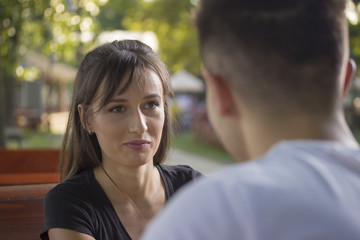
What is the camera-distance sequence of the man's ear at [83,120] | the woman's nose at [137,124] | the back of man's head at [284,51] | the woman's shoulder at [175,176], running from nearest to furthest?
the back of man's head at [284,51]
the woman's nose at [137,124]
the man's ear at [83,120]
the woman's shoulder at [175,176]

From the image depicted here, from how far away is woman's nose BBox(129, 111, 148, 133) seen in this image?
1984 millimetres

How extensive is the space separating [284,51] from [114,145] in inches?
48.9

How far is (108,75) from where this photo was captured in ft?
6.63

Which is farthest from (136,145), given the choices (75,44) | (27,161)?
(75,44)

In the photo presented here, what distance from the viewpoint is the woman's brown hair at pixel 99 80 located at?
202 centimetres

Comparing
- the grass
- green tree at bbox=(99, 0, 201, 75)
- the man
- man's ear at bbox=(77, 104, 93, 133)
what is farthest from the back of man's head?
green tree at bbox=(99, 0, 201, 75)

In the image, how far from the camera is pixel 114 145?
199 cm

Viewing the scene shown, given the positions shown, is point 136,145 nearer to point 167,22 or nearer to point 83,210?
point 83,210

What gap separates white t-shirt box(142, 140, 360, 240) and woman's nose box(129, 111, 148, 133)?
1.21 metres

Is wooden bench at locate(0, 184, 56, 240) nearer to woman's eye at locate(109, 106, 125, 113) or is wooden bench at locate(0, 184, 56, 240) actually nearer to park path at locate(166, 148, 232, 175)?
woman's eye at locate(109, 106, 125, 113)

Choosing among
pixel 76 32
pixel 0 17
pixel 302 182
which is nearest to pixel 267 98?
pixel 302 182

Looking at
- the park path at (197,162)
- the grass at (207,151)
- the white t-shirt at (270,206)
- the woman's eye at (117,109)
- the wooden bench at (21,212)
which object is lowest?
the grass at (207,151)

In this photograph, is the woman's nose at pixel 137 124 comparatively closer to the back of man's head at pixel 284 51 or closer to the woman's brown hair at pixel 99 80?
the woman's brown hair at pixel 99 80

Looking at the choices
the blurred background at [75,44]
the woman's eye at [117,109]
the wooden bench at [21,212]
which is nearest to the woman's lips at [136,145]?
the woman's eye at [117,109]
